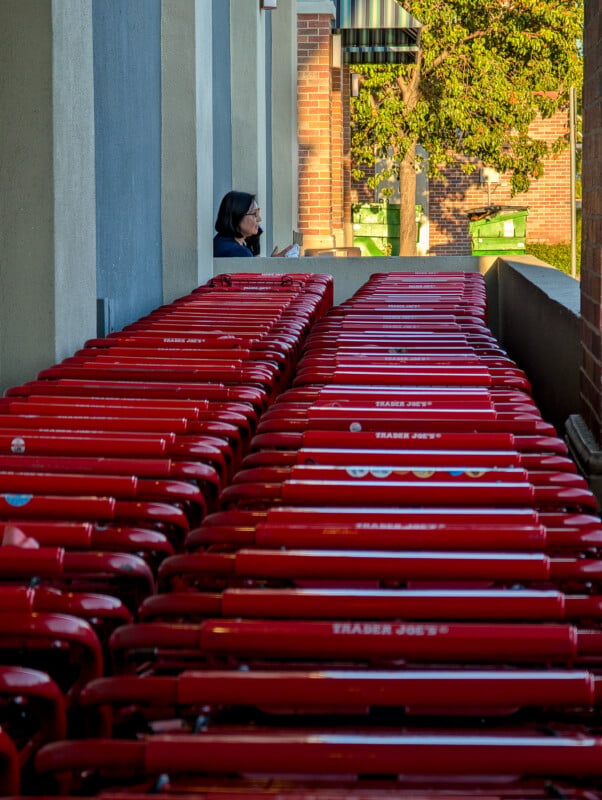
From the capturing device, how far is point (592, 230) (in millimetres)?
4496

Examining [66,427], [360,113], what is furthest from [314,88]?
[66,427]

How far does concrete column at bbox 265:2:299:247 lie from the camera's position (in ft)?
50.4

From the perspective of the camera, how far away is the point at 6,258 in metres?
4.26

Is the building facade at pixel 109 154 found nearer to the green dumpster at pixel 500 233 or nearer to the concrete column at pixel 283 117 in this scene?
the concrete column at pixel 283 117

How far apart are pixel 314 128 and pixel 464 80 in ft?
26.4

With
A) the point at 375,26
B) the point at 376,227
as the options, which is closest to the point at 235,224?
the point at 375,26

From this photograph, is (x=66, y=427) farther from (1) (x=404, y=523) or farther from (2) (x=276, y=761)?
(2) (x=276, y=761)

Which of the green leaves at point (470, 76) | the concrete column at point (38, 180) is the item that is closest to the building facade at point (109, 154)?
the concrete column at point (38, 180)

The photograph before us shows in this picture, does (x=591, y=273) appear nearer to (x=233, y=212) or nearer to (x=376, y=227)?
(x=233, y=212)

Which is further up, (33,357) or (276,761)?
(33,357)

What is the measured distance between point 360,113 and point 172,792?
2358 cm

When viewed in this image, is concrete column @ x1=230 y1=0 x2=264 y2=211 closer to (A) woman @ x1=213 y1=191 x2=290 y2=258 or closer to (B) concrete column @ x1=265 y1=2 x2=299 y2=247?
(A) woman @ x1=213 y1=191 x2=290 y2=258

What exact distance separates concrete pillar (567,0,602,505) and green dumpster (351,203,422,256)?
2320cm

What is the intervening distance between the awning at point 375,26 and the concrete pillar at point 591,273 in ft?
37.0
